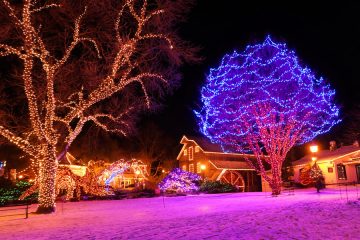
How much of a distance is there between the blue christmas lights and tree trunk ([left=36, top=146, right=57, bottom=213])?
11.2 m

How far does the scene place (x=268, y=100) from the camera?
72.0ft

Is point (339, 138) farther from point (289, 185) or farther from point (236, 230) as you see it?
point (236, 230)

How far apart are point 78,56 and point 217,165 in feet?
78.8

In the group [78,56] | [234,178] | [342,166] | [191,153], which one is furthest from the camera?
[191,153]

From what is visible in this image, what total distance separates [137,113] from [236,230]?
525 inches

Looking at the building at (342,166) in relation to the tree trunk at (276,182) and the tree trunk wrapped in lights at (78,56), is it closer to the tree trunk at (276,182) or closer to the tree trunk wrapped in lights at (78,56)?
the tree trunk at (276,182)

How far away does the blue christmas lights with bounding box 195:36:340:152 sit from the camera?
72.3 feet

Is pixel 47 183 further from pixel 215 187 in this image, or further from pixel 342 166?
pixel 342 166

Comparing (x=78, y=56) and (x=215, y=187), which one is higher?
(x=78, y=56)

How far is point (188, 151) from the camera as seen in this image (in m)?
45.5

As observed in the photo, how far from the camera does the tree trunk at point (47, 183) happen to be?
642 inches

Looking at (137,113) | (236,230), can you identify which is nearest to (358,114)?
(137,113)

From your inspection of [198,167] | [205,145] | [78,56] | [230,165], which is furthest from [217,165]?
[78,56]

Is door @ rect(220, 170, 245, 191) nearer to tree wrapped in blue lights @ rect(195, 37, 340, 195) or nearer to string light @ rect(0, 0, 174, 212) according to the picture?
tree wrapped in blue lights @ rect(195, 37, 340, 195)
